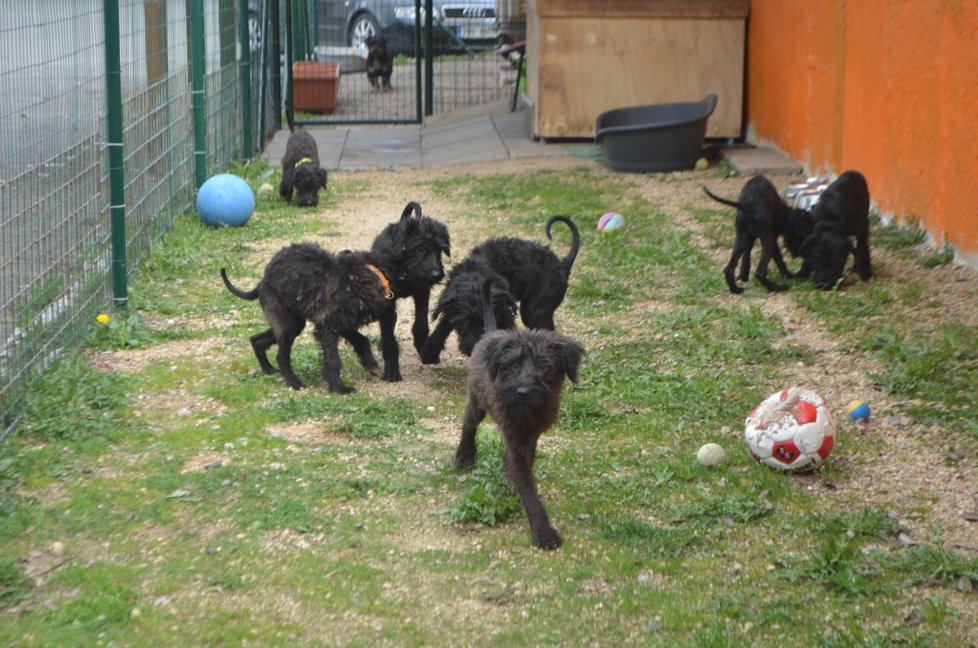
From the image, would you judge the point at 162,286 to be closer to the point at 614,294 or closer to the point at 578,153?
the point at 614,294

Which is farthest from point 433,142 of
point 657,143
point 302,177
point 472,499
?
point 472,499

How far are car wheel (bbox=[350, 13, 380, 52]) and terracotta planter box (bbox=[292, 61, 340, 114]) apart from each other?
7.36m

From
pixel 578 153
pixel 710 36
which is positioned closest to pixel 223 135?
pixel 578 153

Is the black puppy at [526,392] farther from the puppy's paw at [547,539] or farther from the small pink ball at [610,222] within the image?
the small pink ball at [610,222]

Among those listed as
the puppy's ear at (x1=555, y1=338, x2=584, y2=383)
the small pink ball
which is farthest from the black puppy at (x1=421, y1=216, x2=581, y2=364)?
the small pink ball

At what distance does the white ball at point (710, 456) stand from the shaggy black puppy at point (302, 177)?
8466mm

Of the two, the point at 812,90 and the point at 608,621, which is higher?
the point at 812,90

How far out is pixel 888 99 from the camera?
11602 mm

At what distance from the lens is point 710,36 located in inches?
656

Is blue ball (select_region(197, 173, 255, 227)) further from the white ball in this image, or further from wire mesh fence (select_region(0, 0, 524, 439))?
the white ball

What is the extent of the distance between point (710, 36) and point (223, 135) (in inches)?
262

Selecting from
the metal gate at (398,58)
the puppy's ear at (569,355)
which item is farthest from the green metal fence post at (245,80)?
the puppy's ear at (569,355)

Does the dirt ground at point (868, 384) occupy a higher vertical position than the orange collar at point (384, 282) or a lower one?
lower

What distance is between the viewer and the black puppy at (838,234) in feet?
31.9
